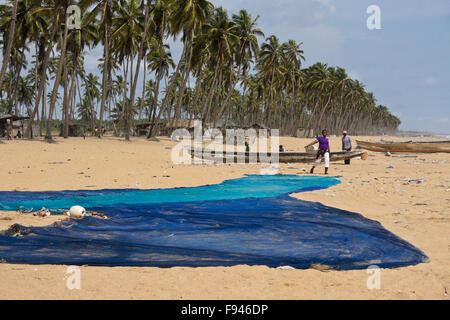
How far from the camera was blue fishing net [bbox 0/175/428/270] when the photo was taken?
4352mm

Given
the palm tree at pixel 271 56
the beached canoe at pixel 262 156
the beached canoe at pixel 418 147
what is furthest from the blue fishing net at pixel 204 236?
the palm tree at pixel 271 56

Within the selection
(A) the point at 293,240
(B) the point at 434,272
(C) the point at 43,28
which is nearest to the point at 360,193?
(A) the point at 293,240

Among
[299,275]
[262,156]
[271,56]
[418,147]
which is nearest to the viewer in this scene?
[299,275]

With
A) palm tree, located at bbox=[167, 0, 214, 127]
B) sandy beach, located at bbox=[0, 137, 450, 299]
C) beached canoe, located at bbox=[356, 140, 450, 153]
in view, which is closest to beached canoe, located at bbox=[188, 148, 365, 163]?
sandy beach, located at bbox=[0, 137, 450, 299]

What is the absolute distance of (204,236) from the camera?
17.8 ft

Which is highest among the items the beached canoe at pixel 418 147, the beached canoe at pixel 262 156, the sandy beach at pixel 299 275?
the beached canoe at pixel 418 147

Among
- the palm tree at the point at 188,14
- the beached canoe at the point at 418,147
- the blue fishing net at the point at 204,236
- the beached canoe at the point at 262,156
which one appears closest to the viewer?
the blue fishing net at the point at 204,236

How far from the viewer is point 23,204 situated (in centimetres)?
771

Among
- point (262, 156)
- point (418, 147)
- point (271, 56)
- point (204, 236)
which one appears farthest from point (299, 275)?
point (271, 56)

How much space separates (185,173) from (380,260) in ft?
34.0

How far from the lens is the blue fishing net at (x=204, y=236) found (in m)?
4.35

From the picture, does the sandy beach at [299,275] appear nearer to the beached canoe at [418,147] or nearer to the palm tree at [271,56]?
the beached canoe at [418,147]

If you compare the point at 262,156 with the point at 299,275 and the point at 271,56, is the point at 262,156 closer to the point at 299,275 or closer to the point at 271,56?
the point at 299,275

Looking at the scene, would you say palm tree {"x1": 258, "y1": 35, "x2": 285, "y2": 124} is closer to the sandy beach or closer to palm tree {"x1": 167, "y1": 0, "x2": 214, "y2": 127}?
palm tree {"x1": 167, "y1": 0, "x2": 214, "y2": 127}
